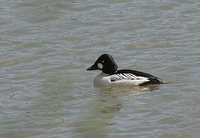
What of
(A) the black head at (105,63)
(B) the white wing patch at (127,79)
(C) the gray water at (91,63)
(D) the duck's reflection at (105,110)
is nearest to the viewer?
(D) the duck's reflection at (105,110)

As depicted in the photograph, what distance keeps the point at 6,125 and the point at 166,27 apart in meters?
7.72

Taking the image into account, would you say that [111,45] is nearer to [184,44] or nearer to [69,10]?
[184,44]

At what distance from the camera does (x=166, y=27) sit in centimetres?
2039

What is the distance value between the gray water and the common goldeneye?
0.19 m

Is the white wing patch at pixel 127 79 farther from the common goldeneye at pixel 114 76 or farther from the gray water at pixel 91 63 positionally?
the gray water at pixel 91 63

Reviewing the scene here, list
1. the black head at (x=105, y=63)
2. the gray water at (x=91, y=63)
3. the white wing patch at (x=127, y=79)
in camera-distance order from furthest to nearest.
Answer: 1. the black head at (x=105, y=63)
2. the white wing patch at (x=127, y=79)
3. the gray water at (x=91, y=63)

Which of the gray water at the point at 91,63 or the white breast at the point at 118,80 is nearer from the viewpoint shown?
the gray water at the point at 91,63

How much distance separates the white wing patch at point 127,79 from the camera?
16828 millimetres

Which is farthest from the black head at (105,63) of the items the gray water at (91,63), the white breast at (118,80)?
Answer: the gray water at (91,63)

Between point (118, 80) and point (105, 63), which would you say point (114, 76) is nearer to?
point (118, 80)

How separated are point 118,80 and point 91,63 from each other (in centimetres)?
120

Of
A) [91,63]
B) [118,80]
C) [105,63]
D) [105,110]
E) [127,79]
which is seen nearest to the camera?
[105,110]

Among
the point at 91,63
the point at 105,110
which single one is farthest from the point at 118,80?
the point at 105,110

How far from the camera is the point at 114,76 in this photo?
17.3 m
